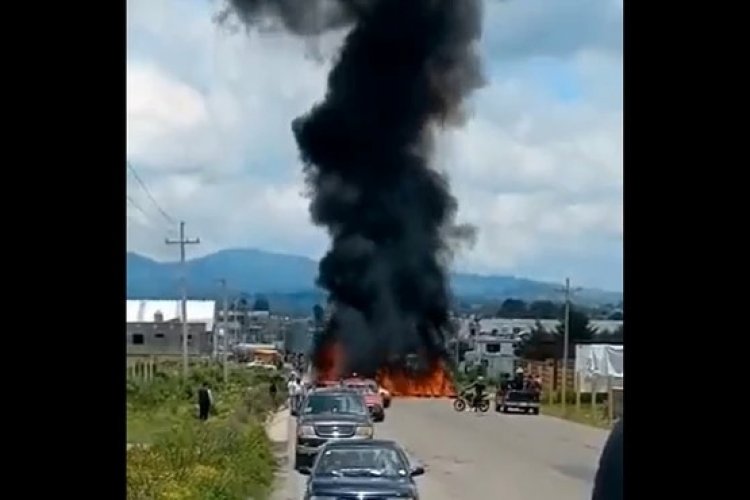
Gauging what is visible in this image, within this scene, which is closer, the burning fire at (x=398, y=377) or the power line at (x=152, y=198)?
the power line at (x=152, y=198)

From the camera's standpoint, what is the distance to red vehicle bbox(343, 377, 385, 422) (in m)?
1.50

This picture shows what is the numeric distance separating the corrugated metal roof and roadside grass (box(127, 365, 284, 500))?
2.9 inches

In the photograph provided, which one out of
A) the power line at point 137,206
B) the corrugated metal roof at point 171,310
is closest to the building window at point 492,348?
the corrugated metal roof at point 171,310

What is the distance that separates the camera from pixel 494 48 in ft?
4.80

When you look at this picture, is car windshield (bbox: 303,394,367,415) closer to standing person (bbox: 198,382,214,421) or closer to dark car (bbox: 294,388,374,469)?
dark car (bbox: 294,388,374,469)

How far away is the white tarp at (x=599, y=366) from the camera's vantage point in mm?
1260

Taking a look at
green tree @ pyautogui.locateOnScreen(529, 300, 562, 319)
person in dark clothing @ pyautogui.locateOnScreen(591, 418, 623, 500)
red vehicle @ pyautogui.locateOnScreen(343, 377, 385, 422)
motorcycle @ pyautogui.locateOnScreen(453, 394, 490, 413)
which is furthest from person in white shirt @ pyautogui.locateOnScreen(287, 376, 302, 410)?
person in dark clothing @ pyautogui.locateOnScreen(591, 418, 623, 500)

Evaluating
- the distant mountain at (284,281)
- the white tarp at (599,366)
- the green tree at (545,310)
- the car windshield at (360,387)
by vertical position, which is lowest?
the car windshield at (360,387)

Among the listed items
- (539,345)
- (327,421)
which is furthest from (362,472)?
(539,345)

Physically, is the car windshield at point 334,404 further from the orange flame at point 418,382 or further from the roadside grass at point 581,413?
the roadside grass at point 581,413

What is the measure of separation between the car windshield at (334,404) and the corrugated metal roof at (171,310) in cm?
19
